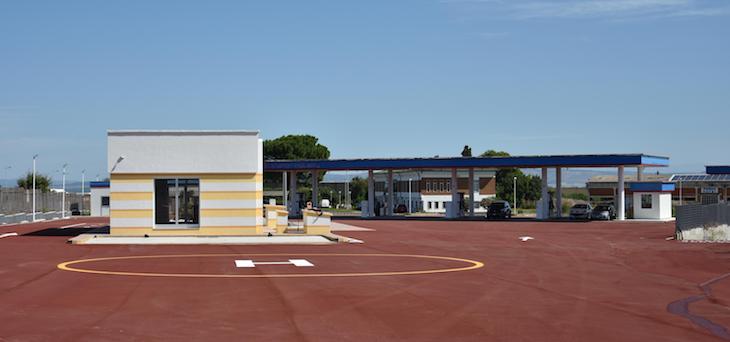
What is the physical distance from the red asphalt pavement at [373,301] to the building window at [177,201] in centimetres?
1001

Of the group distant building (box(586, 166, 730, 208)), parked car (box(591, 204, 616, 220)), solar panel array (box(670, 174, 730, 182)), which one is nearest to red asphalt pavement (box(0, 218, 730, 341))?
parked car (box(591, 204, 616, 220))

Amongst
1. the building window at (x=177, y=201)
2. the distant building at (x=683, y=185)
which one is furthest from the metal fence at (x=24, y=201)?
the distant building at (x=683, y=185)

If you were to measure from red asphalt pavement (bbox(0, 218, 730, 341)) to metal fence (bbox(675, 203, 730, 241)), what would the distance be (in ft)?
55.0

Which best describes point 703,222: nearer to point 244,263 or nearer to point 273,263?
point 273,263

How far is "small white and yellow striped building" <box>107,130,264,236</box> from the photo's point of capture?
129 feet

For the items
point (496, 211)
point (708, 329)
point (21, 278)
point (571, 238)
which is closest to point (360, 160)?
point (496, 211)

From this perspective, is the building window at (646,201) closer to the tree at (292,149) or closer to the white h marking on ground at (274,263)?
the white h marking on ground at (274,263)

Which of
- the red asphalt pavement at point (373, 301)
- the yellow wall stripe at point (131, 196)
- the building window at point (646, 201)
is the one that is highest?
the yellow wall stripe at point (131, 196)

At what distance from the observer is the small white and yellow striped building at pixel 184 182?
39.4 meters

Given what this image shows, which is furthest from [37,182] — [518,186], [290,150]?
[518,186]

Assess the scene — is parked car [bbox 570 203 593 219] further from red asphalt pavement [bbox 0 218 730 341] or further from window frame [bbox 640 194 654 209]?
red asphalt pavement [bbox 0 218 730 341]

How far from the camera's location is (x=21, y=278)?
2064 cm

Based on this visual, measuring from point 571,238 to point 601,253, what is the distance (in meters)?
11.5

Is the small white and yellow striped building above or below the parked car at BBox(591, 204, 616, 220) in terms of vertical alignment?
above
